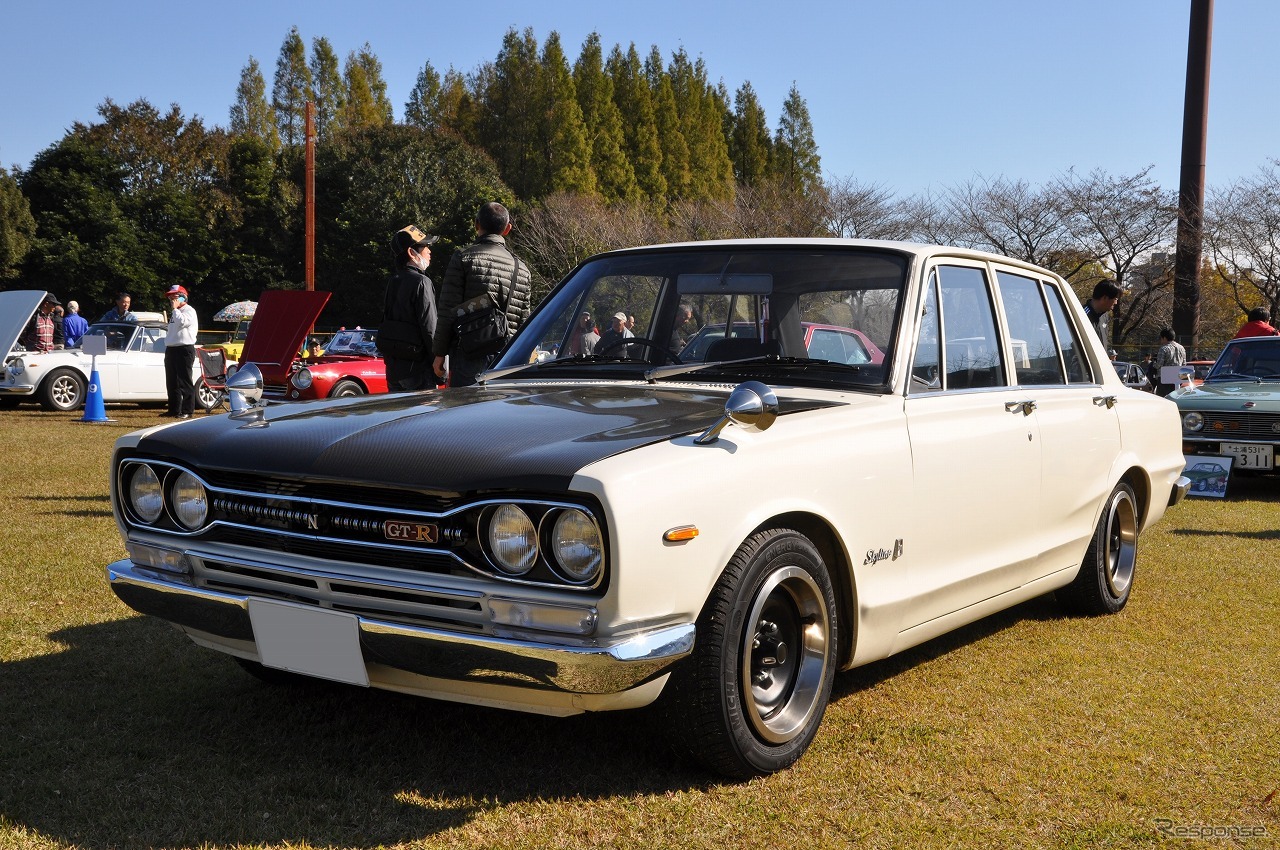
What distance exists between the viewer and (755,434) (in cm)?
304

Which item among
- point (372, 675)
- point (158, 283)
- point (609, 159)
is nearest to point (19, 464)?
point (372, 675)

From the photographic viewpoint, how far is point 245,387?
4.09 m

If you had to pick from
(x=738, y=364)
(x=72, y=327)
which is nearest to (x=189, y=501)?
(x=738, y=364)

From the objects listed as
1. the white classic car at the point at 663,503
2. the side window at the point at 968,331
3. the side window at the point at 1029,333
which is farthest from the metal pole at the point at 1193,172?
the side window at the point at 968,331

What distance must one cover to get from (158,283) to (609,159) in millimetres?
24381

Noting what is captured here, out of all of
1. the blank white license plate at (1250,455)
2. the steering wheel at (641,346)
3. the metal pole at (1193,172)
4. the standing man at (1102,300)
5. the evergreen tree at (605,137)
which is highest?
the evergreen tree at (605,137)

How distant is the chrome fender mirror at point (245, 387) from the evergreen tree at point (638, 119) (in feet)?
188

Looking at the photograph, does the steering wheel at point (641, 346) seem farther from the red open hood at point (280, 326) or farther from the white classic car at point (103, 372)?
the white classic car at point (103, 372)

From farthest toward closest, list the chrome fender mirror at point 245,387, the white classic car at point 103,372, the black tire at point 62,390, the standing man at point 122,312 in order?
1. the standing man at point 122,312
2. the black tire at point 62,390
3. the white classic car at point 103,372
4. the chrome fender mirror at point 245,387

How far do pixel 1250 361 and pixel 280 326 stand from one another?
10215 mm

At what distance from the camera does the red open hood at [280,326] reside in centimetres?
1273

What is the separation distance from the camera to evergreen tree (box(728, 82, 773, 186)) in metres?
73.6

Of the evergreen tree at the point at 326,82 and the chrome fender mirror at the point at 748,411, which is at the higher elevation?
the evergreen tree at the point at 326,82

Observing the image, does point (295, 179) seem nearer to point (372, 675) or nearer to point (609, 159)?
point (609, 159)
